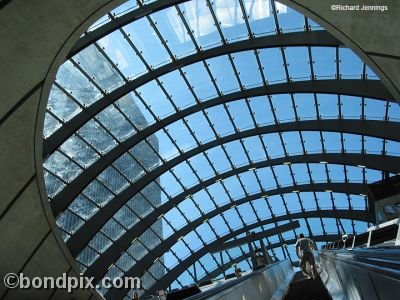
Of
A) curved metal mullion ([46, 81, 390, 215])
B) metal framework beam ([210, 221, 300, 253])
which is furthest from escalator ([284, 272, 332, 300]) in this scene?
curved metal mullion ([46, 81, 390, 215])

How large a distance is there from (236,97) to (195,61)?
5.21 meters

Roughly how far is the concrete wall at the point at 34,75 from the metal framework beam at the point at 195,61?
46.1 feet

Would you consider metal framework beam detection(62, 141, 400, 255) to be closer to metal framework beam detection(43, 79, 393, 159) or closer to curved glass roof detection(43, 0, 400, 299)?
curved glass roof detection(43, 0, 400, 299)

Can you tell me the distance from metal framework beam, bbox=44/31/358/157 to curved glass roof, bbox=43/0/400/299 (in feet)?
0.21

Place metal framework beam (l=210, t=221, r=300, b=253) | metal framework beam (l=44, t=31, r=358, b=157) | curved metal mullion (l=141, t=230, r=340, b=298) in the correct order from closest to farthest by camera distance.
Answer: metal framework beam (l=44, t=31, r=358, b=157) → metal framework beam (l=210, t=221, r=300, b=253) → curved metal mullion (l=141, t=230, r=340, b=298)

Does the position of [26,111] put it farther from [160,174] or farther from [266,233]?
[266,233]

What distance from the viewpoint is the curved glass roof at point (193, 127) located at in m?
23.3

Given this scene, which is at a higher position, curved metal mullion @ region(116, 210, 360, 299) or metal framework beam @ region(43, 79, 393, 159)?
metal framework beam @ region(43, 79, 393, 159)

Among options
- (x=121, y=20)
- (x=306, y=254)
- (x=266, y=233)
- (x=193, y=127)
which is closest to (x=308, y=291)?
(x=306, y=254)

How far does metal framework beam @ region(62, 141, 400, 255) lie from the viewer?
2980 centimetres

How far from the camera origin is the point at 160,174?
109ft

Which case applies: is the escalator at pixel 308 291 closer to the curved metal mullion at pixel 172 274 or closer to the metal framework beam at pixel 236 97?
the metal framework beam at pixel 236 97

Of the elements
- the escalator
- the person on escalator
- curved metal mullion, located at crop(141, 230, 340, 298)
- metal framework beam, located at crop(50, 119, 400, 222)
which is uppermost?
metal framework beam, located at crop(50, 119, 400, 222)

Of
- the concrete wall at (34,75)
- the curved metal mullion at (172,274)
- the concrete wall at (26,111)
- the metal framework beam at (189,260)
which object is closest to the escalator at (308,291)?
the concrete wall at (34,75)
